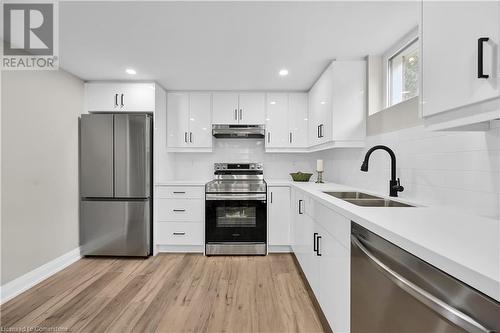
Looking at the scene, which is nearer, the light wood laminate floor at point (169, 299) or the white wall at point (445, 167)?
the white wall at point (445, 167)

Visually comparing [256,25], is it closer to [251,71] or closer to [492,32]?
[251,71]

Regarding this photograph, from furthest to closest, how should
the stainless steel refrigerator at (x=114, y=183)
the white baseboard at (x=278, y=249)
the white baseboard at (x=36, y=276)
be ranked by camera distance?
the white baseboard at (x=278, y=249) → the stainless steel refrigerator at (x=114, y=183) → the white baseboard at (x=36, y=276)

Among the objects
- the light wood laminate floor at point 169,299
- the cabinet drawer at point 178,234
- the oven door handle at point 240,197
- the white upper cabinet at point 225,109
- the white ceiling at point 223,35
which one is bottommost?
the light wood laminate floor at point 169,299

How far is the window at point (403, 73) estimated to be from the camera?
6.61 ft

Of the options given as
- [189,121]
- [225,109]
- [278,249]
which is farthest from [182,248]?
[225,109]

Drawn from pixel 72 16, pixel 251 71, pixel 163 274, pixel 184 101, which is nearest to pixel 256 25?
pixel 251 71

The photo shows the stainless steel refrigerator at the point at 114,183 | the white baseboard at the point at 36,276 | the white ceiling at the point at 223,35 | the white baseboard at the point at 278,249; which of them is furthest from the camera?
the white baseboard at the point at 278,249

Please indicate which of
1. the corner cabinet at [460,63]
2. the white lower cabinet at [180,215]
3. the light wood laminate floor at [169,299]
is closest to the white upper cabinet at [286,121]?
the white lower cabinet at [180,215]

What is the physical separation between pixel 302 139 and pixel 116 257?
296 cm

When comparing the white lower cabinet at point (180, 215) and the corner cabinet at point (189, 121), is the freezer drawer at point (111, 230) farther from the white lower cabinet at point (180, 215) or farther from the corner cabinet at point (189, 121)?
the corner cabinet at point (189, 121)

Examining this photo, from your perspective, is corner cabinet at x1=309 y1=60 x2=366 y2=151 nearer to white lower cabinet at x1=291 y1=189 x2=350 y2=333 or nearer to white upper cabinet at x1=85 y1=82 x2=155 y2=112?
white lower cabinet at x1=291 y1=189 x2=350 y2=333

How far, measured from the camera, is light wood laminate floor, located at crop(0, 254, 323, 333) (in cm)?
181

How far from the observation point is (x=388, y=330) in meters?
0.95

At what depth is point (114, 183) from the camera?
3.04 meters
